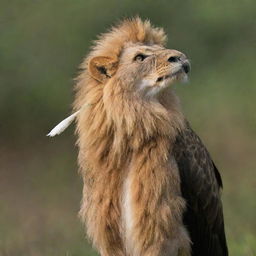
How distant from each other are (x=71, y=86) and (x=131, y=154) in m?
→ 10.9

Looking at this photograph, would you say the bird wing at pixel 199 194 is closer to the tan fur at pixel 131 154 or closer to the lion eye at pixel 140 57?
the tan fur at pixel 131 154

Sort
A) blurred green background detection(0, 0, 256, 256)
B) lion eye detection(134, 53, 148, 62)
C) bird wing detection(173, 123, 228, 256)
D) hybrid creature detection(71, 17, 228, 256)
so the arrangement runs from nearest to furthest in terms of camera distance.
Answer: hybrid creature detection(71, 17, 228, 256) → lion eye detection(134, 53, 148, 62) → bird wing detection(173, 123, 228, 256) → blurred green background detection(0, 0, 256, 256)

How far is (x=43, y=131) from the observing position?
21156mm

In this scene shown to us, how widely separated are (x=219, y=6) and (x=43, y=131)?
13.6 feet

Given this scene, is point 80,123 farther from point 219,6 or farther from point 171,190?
point 219,6

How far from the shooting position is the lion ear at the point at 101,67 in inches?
421

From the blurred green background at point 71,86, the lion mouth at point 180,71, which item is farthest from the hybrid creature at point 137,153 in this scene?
the blurred green background at point 71,86

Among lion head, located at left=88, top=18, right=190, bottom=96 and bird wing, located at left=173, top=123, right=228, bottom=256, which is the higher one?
lion head, located at left=88, top=18, right=190, bottom=96

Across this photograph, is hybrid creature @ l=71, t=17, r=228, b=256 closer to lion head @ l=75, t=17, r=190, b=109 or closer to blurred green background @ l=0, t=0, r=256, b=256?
lion head @ l=75, t=17, r=190, b=109

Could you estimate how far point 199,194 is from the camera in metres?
10.9

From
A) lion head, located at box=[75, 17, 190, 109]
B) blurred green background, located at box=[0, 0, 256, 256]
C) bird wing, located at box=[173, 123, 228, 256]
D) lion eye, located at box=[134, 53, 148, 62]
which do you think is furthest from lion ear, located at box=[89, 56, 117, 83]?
blurred green background, located at box=[0, 0, 256, 256]

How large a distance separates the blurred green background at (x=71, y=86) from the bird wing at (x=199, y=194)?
5.51 m

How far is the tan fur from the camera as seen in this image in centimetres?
1051

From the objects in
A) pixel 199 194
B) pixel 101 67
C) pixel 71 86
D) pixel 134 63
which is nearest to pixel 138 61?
pixel 134 63
